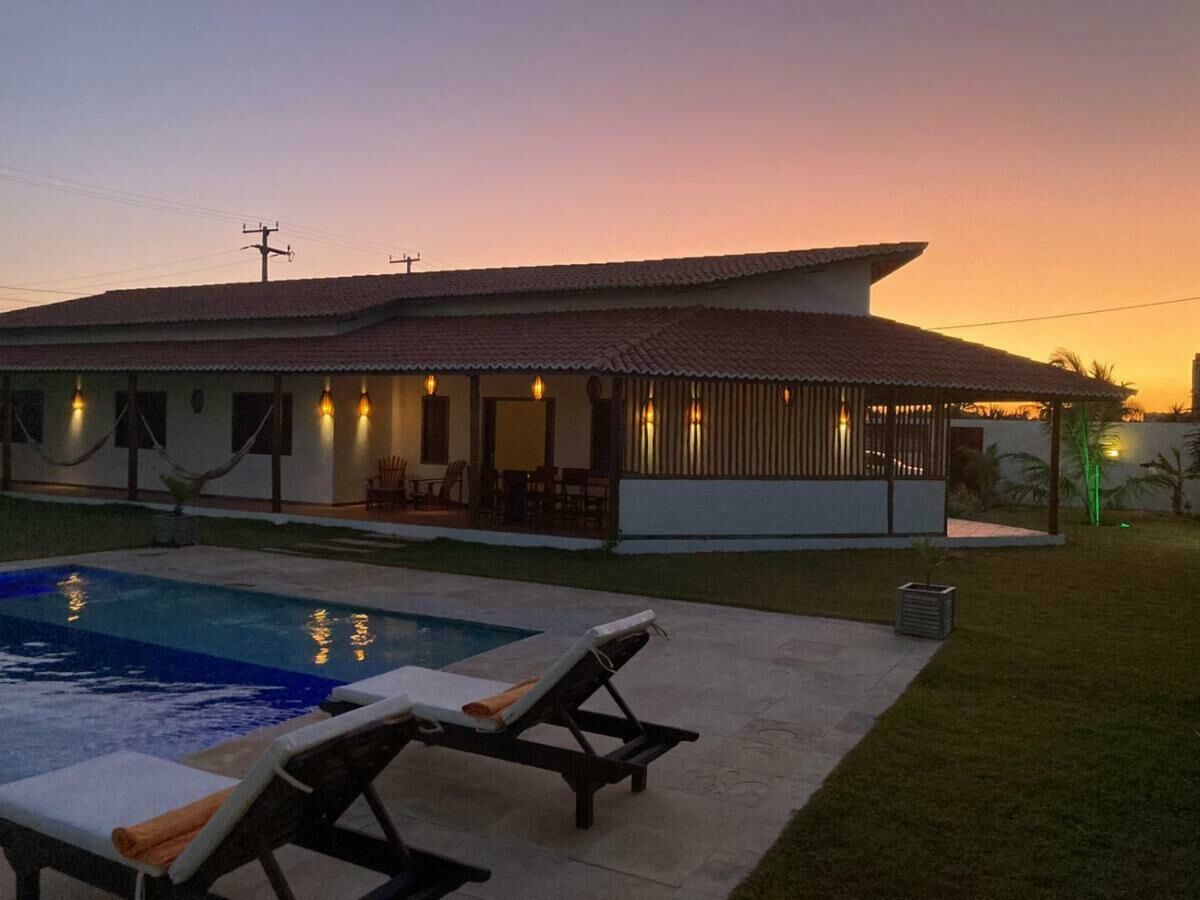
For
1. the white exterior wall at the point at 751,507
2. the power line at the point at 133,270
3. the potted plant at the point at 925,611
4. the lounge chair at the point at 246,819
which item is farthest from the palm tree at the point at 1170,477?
the power line at the point at 133,270

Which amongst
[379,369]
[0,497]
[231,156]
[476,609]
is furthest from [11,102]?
[476,609]

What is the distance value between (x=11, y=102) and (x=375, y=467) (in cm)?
1433

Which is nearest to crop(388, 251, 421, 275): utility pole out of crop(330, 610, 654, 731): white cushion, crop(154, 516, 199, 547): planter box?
crop(154, 516, 199, 547): planter box

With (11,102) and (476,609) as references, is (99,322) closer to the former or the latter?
(11,102)

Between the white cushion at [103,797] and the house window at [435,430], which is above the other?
the house window at [435,430]

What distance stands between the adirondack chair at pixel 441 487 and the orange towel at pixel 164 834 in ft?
47.9

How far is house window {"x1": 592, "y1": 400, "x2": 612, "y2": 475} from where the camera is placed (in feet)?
55.0

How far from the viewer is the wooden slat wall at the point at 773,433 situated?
48.0 ft

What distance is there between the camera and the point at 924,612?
A: 8.42 m

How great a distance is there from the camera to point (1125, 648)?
323 inches

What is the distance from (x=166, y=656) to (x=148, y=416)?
14429 millimetres

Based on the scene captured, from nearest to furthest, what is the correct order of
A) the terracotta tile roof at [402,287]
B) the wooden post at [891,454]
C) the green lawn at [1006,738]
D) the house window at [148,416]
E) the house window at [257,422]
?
the green lawn at [1006,738] < the wooden post at [891,454] < the terracotta tile roof at [402,287] < the house window at [257,422] < the house window at [148,416]

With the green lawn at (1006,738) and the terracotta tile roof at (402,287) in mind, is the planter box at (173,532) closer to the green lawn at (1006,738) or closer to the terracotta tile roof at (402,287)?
the green lawn at (1006,738)

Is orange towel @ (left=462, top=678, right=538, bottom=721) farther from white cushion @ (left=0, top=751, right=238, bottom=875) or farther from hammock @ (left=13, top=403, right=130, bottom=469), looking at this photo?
hammock @ (left=13, top=403, right=130, bottom=469)
